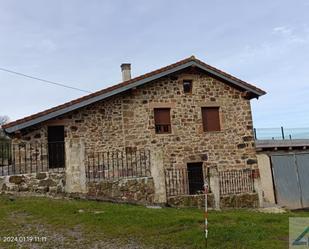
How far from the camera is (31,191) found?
11.3 m

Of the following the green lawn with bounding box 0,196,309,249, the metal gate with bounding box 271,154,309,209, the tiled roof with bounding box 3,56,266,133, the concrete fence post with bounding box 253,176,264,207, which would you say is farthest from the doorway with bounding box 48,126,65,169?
the metal gate with bounding box 271,154,309,209

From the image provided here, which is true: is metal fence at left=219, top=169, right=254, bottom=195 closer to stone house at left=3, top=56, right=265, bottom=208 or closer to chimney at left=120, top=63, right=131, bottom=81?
stone house at left=3, top=56, right=265, bottom=208

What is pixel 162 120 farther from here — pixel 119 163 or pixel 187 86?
pixel 119 163

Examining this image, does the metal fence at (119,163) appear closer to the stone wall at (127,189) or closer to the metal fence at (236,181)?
the stone wall at (127,189)

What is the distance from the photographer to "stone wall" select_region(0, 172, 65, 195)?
1123 centimetres

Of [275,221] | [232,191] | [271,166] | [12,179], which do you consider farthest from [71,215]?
[271,166]

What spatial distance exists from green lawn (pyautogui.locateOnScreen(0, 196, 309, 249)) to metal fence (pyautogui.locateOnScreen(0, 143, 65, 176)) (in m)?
3.31

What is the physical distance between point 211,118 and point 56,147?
22.7 feet

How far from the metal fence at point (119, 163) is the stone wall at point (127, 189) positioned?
2065 mm

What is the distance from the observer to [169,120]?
16.1m

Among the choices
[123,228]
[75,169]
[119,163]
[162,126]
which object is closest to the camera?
[123,228]

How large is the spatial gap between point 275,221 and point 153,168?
413cm

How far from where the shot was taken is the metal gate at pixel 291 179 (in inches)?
706

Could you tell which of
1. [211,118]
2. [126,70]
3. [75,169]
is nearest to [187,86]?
[211,118]
